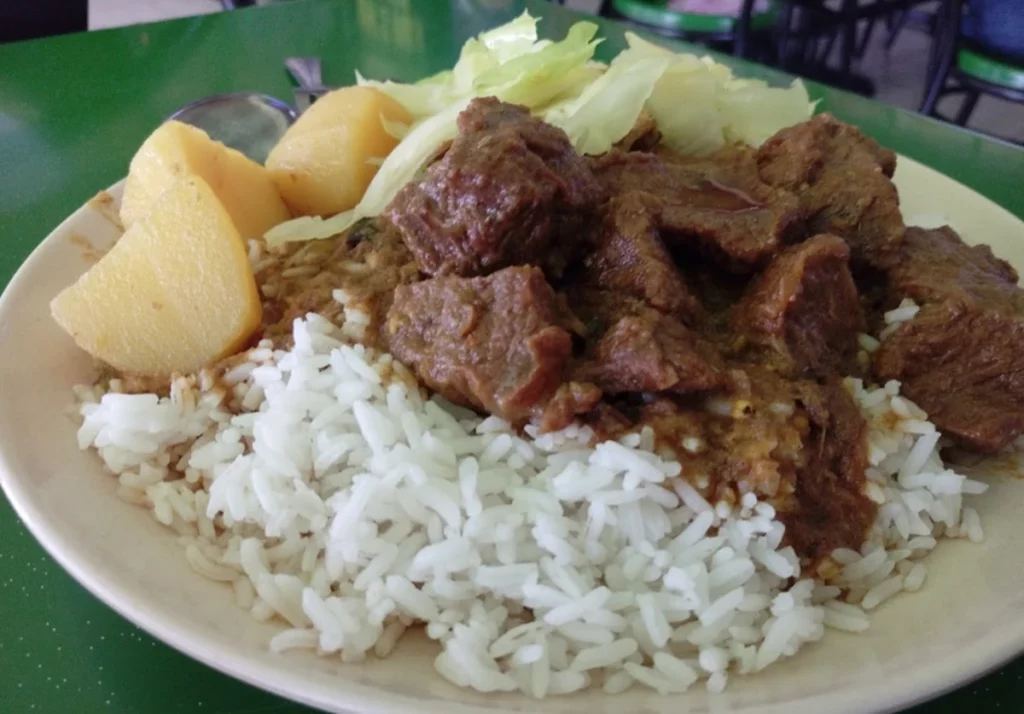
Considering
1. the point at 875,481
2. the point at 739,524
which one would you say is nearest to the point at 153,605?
the point at 739,524

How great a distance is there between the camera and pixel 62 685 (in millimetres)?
1700

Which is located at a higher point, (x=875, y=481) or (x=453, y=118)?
(x=453, y=118)

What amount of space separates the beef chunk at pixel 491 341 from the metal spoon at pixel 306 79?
2225 millimetres

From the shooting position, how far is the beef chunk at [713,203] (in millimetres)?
1998

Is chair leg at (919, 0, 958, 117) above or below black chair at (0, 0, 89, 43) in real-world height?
below

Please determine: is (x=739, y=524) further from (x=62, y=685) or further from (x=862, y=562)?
(x=62, y=685)

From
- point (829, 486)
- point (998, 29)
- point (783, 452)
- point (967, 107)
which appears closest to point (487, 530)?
point (783, 452)

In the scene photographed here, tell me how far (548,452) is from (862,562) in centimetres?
67

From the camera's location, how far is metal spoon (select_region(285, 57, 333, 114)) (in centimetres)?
386

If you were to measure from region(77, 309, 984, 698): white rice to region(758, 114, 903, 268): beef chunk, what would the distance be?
16.5 inches

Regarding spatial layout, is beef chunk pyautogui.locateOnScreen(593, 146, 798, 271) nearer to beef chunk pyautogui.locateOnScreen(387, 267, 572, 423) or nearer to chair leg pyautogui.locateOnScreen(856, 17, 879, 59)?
beef chunk pyautogui.locateOnScreen(387, 267, 572, 423)

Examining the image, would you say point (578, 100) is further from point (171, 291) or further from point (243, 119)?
point (243, 119)

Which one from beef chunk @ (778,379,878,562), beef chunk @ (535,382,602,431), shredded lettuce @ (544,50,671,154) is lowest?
beef chunk @ (778,379,878,562)

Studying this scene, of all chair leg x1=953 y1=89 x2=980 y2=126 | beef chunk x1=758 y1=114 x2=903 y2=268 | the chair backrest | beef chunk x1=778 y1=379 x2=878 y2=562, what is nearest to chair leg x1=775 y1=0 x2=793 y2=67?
the chair backrest
